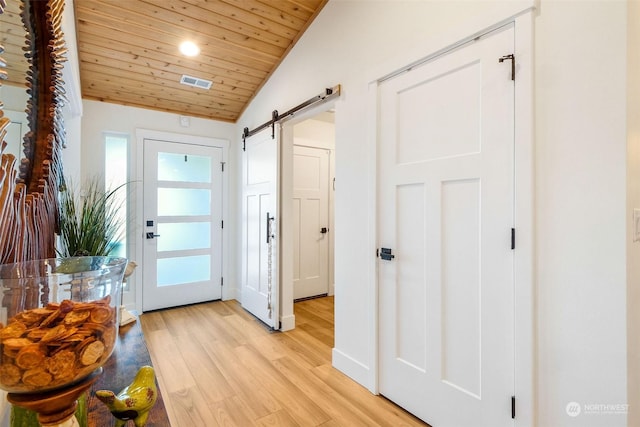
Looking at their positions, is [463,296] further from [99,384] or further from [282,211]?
[282,211]

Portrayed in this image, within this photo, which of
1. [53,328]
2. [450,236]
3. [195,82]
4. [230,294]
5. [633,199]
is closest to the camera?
[53,328]

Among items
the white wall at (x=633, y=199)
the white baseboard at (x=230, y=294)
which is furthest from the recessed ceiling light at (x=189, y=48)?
the white wall at (x=633, y=199)

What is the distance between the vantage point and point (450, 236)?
5.41 feet

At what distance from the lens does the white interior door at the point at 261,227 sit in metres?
3.08

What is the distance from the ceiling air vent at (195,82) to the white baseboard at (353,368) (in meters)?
2.85

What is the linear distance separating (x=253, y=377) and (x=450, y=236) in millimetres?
1665

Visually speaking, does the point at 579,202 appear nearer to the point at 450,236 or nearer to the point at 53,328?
the point at 450,236

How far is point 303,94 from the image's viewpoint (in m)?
2.75

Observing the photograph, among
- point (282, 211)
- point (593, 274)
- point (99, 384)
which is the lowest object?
point (99, 384)

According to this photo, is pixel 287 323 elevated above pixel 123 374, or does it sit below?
below

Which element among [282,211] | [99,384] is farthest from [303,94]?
[99,384]

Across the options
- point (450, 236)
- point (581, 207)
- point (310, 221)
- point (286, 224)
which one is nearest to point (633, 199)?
point (581, 207)

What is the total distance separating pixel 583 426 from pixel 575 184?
93 cm

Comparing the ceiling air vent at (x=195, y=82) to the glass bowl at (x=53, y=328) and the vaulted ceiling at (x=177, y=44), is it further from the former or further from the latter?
the glass bowl at (x=53, y=328)
